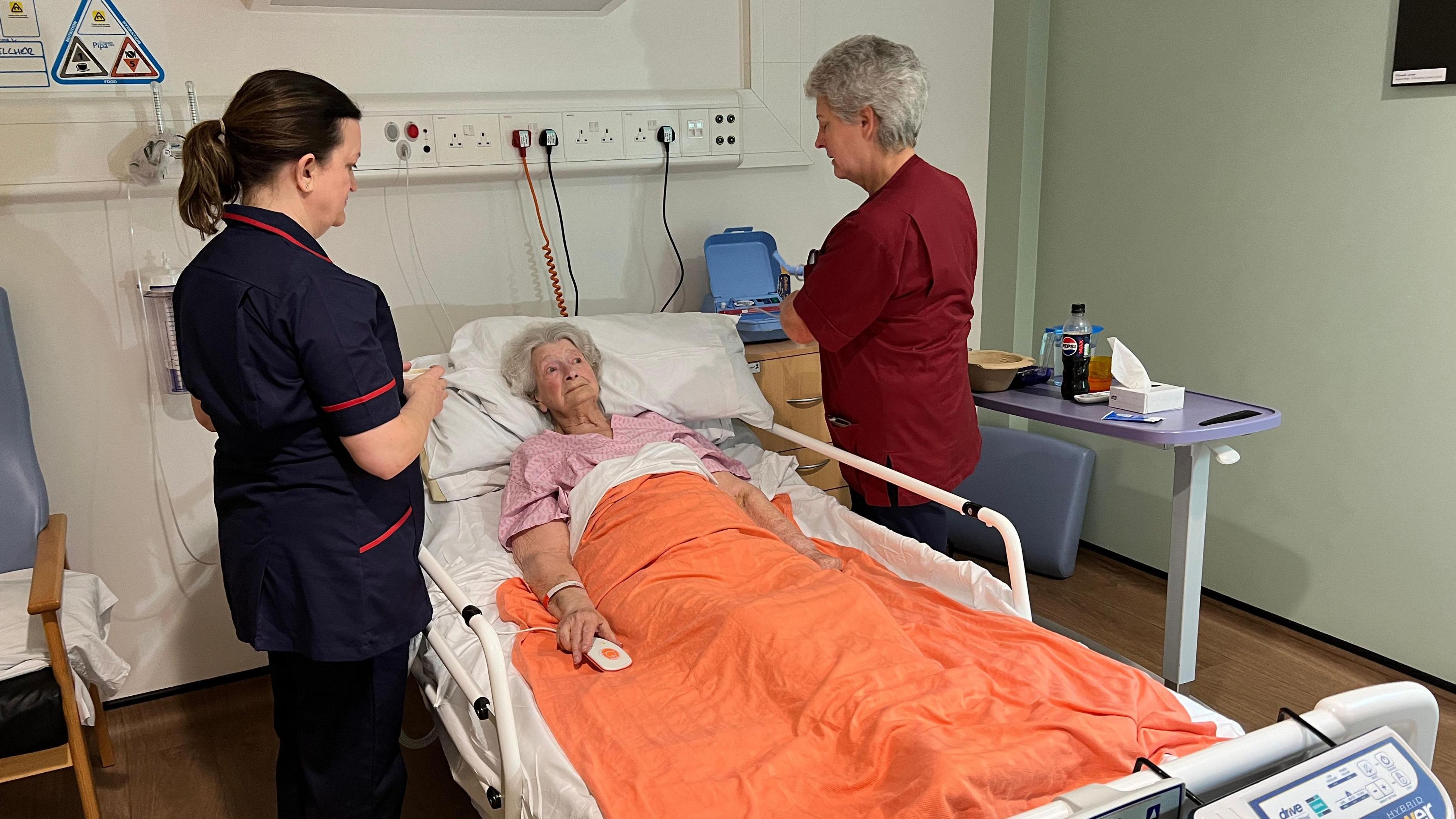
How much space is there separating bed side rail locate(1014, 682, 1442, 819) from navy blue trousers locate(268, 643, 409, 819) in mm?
1206

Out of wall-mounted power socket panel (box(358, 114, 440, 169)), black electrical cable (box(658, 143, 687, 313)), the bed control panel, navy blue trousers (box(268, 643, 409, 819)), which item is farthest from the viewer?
black electrical cable (box(658, 143, 687, 313))

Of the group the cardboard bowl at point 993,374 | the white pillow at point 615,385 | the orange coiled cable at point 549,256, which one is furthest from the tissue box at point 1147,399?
the orange coiled cable at point 549,256

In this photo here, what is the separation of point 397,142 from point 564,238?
55 cm

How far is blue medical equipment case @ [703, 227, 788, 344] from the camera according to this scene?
10.1 ft

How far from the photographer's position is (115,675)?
2.20m

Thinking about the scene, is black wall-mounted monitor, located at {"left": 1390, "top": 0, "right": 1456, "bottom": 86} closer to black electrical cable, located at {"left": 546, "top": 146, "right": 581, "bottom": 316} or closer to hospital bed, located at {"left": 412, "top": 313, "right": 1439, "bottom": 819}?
hospital bed, located at {"left": 412, "top": 313, "right": 1439, "bottom": 819}

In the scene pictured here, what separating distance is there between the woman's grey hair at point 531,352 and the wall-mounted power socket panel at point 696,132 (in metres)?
0.76

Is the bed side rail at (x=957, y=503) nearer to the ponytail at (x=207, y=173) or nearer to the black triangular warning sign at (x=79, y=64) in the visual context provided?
the ponytail at (x=207, y=173)

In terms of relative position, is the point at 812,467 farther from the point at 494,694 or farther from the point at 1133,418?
the point at 494,694

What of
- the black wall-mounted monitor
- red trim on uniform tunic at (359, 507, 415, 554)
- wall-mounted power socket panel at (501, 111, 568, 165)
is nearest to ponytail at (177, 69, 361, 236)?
red trim on uniform tunic at (359, 507, 415, 554)

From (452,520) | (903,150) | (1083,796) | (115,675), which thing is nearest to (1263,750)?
(1083,796)

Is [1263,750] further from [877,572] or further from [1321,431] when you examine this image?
[1321,431]

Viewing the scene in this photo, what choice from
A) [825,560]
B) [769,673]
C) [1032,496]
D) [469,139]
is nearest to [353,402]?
[769,673]

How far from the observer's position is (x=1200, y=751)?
1379 millimetres
